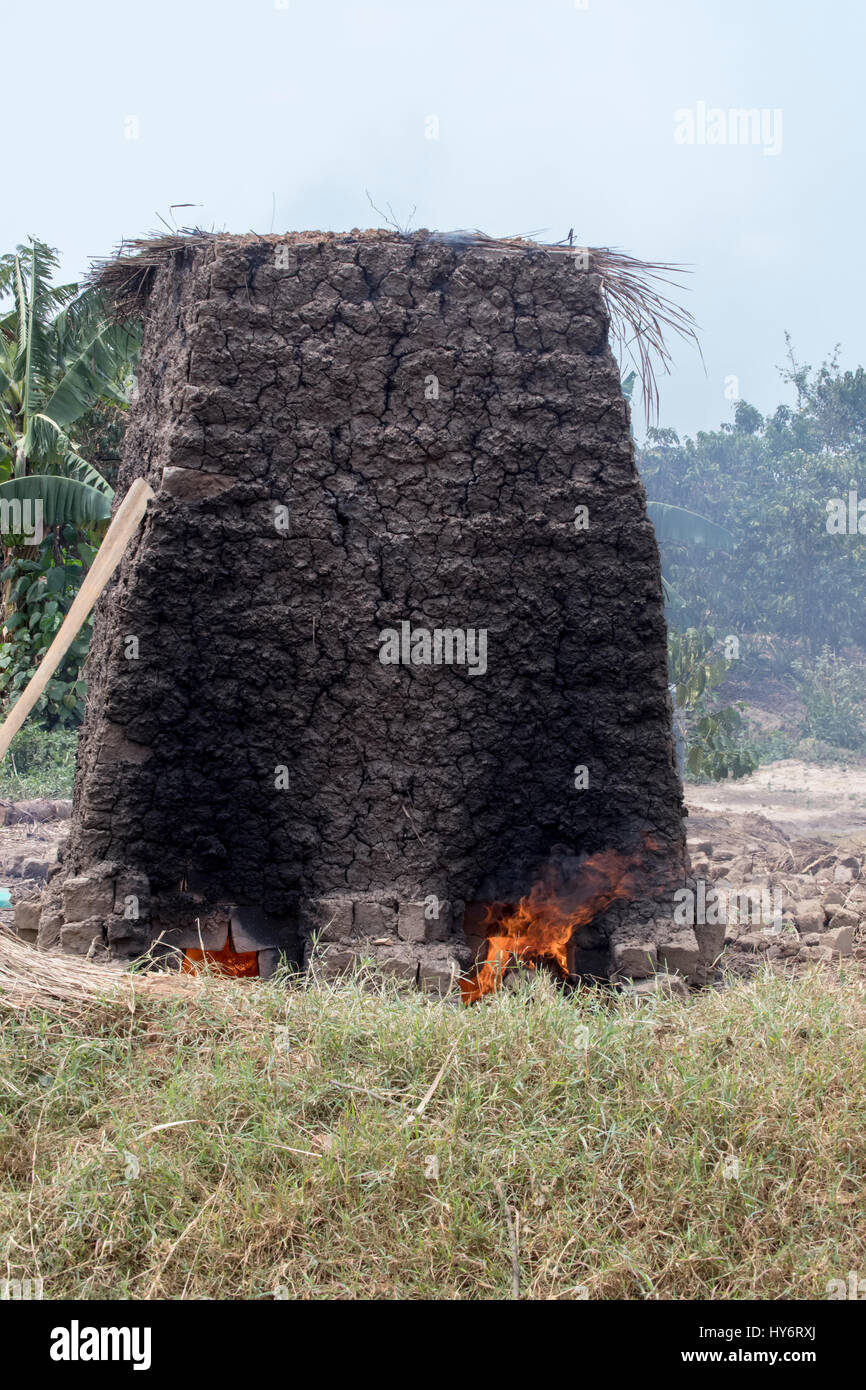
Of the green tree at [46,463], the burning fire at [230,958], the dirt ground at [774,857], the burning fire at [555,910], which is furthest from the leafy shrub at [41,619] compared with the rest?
the burning fire at [555,910]

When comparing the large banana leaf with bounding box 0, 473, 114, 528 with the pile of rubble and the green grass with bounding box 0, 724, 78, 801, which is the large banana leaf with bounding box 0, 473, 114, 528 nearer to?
the green grass with bounding box 0, 724, 78, 801

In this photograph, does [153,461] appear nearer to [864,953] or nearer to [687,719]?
[864,953]

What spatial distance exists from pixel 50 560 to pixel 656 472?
47.7 feet

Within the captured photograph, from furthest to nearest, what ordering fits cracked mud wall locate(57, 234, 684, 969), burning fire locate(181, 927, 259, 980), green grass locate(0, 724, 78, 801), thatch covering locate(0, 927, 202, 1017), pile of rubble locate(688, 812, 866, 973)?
green grass locate(0, 724, 78, 801)
pile of rubble locate(688, 812, 866, 973)
burning fire locate(181, 927, 259, 980)
cracked mud wall locate(57, 234, 684, 969)
thatch covering locate(0, 927, 202, 1017)

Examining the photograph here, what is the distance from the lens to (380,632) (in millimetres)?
4719

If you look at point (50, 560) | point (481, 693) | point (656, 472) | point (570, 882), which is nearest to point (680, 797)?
point (570, 882)

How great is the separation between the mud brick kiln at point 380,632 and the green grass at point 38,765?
673 centimetres

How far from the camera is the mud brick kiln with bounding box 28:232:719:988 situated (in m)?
4.58

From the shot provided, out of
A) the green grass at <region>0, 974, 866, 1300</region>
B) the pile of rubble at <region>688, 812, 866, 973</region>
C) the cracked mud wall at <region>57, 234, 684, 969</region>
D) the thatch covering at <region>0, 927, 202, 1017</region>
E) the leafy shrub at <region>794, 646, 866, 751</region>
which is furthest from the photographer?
the leafy shrub at <region>794, 646, 866, 751</region>

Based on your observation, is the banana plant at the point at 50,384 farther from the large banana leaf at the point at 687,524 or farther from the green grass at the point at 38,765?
the large banana leaf at the point at 687,524

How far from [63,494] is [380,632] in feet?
24.8

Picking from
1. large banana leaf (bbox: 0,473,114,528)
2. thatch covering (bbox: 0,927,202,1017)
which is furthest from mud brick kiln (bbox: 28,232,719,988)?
large banana leaf (bbox: 0,473,114,528)

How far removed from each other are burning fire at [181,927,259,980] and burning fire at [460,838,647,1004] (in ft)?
3.27

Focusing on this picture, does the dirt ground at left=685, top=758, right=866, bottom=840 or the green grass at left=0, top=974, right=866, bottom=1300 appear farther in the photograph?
the dirt ground at left=685, top=758, right=866, bottom=840
